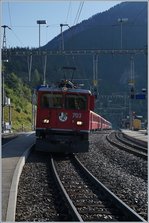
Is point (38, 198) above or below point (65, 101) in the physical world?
below

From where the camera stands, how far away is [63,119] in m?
19.5

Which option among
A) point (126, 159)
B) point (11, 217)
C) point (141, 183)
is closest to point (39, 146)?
Answer: point (126, 159)

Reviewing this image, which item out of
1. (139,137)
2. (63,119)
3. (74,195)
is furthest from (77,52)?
(74,195)

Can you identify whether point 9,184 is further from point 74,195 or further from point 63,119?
point 63,119

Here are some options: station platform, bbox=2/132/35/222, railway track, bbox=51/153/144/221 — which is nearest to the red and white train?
station platform, bbox=2/132/35/222

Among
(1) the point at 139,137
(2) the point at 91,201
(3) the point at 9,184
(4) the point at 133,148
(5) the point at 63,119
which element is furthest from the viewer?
(1) the point at 139,137

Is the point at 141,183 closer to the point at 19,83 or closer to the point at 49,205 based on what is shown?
the point at 49,205

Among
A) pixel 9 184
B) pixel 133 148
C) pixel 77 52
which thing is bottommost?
pixel 133 148

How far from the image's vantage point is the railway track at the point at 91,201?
8664mm

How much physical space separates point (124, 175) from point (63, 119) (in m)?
5.39

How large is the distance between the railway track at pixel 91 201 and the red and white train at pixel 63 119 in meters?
4.37

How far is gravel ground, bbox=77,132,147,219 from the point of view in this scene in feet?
34.1

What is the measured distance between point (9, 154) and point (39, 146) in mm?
1255

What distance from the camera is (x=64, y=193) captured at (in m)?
10.7
